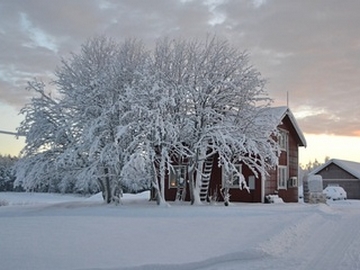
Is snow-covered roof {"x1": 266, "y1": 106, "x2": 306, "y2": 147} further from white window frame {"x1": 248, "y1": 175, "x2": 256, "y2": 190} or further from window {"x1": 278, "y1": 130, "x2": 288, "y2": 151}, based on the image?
white window frame {"x1": 248, "y1": 175, "x2": 256, "y2": 190}

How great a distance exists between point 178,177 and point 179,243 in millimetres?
17063

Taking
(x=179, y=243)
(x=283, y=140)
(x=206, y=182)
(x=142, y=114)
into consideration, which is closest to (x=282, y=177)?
(x=283, y=140)

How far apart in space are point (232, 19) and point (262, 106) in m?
6.99

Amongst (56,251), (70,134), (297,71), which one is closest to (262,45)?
(297,71)

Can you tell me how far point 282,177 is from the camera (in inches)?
1183

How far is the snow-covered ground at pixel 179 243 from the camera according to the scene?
9188 millimetres

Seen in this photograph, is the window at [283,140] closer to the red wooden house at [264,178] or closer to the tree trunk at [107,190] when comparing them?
the red wooden house at [264,178]

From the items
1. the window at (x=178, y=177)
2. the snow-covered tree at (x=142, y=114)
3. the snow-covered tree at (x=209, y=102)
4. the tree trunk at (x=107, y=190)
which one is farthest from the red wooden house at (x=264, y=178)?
the tree trunk at (x=107, y=190)

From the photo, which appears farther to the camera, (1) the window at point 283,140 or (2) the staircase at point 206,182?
(1) the window at point 283,140

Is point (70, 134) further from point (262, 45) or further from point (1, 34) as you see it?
point (262, 45)

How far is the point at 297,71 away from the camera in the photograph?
78.7 feet

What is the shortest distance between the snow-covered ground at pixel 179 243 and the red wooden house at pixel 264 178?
9.34m

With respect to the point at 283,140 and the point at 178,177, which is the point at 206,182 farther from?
the point at 283,140

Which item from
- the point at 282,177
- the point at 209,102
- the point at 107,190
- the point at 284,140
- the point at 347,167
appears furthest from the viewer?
the point at 347,167
